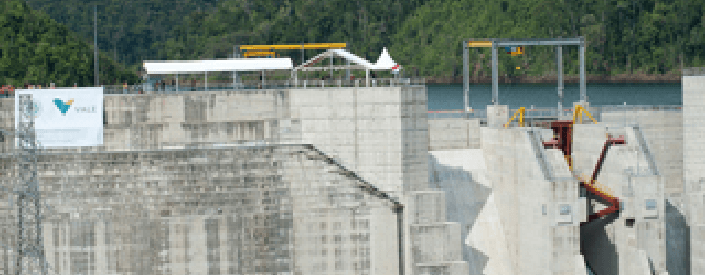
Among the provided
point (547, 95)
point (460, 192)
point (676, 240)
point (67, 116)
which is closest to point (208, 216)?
point (67, 116)

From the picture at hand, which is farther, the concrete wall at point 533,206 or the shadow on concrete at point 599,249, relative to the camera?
the shadow on concrete at point 599,249

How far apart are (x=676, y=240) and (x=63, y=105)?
30255 millimetres

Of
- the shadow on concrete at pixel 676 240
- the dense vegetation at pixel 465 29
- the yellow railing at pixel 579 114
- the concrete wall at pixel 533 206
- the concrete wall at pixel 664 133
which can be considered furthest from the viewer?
the dense vegetation at pixel 465 29

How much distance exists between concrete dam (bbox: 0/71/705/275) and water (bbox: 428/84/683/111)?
2326 inches

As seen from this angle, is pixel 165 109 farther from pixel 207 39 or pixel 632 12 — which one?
pixel 207 39

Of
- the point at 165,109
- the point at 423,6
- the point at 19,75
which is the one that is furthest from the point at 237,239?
the point at 423,6

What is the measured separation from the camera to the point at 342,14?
590 ft

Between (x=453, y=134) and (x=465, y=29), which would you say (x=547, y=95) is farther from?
(x=453, y=134)

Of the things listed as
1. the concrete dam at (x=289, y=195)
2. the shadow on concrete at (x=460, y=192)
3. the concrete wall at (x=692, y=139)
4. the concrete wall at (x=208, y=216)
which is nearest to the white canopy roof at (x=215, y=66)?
the concrete dam at (x=289, y=195)

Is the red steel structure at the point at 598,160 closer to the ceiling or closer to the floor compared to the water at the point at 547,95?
closer to the floor

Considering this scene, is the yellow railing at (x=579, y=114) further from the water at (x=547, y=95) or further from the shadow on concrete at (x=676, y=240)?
the water at (x=547, y=95)

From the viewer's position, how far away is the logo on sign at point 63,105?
39.8m

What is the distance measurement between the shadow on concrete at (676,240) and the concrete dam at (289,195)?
5070 millimetres

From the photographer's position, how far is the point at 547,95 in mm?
126062
